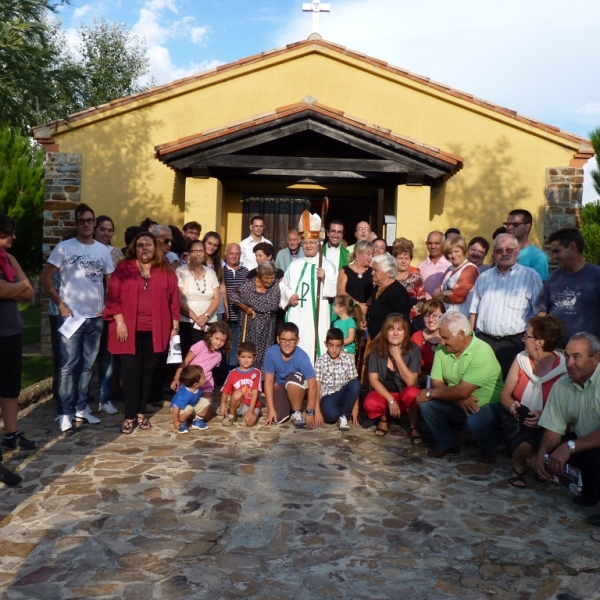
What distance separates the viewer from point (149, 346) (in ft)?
22.0

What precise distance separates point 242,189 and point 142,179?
161cm

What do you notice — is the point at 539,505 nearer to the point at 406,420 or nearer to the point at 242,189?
the point at 406,420

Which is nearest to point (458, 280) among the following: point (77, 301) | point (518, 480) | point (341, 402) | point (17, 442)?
point (341, 402)

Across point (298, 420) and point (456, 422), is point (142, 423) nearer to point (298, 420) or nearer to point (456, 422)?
point (298, 420)

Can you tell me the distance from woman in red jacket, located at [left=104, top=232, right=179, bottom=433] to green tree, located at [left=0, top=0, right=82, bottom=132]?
164 centimetres

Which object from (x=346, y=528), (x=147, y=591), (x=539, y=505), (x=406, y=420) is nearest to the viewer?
(x=147, y=591)

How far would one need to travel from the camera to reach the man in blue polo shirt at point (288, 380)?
6.96m

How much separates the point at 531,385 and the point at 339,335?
79.9 inches

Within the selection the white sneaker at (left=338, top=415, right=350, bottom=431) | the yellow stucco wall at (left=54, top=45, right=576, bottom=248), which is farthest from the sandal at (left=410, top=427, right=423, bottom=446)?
the yellow stucco wall at (left=54, top=45, right=576, bottom=248)

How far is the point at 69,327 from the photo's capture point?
21.2 ft

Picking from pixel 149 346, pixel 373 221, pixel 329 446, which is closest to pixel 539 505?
pixel 329 446

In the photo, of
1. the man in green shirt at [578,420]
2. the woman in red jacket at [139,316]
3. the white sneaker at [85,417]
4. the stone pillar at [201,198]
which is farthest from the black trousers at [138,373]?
the stone pillar at [201,198]

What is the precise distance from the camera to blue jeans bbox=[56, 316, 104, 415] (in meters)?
6.52

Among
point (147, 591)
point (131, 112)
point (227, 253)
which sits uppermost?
point (131, 112)
